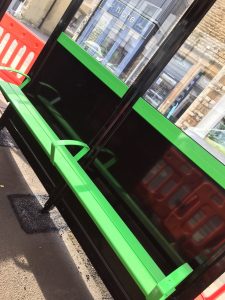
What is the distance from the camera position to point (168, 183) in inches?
104

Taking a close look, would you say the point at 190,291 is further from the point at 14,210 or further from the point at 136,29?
the point at 136,29

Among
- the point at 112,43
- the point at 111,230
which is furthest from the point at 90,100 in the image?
the point at 111,230

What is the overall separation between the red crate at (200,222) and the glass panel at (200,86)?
0.28 metres

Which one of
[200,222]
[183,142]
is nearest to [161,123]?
[183,142]

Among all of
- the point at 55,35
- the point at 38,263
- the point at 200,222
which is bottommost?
the point at 38,263

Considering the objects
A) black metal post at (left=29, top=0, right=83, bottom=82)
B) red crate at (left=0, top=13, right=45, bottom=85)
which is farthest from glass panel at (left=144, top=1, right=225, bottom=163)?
red crate at (left=0, top=13, right=45, bottom=85)

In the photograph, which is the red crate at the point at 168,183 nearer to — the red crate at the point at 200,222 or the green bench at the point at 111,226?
the red crate at the point at 200,222

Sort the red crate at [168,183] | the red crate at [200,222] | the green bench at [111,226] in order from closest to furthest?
the green bench at [111,226], the red crate at [200,222], the red crate at [168,183]

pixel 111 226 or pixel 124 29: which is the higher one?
pixel 124 29

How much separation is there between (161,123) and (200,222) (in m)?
0.81

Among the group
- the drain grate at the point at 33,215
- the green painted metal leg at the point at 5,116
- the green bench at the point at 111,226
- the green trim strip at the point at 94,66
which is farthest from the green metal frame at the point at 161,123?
the drain grate at the point at 33,215

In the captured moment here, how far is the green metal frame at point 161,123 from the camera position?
2.32 m

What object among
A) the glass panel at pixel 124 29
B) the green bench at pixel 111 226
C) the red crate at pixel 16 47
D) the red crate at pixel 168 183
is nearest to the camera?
the green bench at pixel 111 226

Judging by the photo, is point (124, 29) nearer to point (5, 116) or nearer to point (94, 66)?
point (94, 66)
